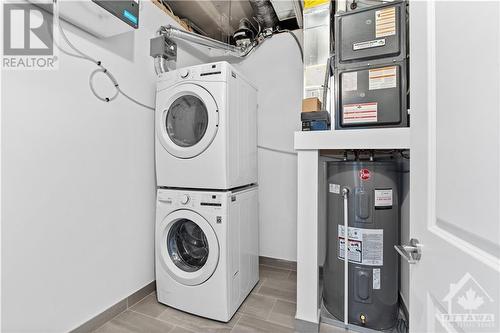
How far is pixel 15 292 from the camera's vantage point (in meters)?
1.07

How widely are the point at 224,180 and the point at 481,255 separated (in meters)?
1.25

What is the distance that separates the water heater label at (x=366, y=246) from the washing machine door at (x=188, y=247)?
846mm

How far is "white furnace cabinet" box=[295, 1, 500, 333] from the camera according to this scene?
41 cm

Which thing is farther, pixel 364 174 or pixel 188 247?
pixel 188 247

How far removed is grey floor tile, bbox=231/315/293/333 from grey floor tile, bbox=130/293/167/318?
0.57m

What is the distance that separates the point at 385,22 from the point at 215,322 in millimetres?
2128

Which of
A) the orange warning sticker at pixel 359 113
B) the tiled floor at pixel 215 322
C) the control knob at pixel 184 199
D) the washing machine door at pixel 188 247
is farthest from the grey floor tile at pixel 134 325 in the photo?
the orange warning sticker at pixel 359 113

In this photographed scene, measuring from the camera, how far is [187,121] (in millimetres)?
1706

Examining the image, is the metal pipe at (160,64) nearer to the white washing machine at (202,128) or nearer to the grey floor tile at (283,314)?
the white washing machine at (202,128)

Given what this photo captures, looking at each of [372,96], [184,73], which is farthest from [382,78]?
[184,73]

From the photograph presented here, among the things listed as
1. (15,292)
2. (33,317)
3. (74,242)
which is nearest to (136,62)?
(74,242)

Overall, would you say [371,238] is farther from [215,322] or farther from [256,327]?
[215,322]

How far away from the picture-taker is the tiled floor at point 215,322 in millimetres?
1427

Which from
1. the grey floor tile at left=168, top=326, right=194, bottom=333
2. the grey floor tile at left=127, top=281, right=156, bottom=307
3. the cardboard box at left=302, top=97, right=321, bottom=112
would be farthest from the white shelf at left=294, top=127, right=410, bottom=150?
the grey floor tile at left=127, top=281, right=156, bottom=307
